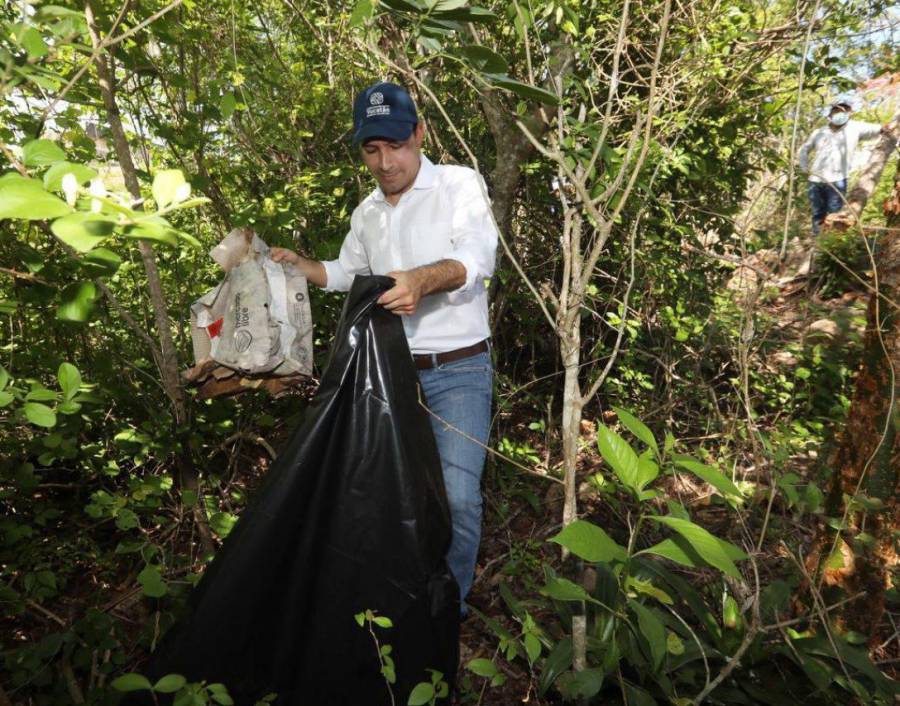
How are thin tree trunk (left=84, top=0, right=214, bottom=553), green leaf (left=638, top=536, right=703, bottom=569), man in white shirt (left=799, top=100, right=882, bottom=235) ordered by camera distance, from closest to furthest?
green leaf (left=638, top=536, right=703, bottom=569), thin tree trunk (left=84, top=0, right=214, bottom=553), man in white shirt (left=799, top=100, right=882, bottom=235)

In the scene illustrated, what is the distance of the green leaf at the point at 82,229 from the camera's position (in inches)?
23.4

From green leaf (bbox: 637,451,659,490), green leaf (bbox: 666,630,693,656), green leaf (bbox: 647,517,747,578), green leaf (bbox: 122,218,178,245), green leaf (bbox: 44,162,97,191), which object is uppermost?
green leaf (bbox: 44,162,97,191)

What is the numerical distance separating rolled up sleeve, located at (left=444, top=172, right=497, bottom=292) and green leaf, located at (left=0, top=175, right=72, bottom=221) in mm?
1222

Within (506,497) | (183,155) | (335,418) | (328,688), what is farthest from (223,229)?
(328,688)

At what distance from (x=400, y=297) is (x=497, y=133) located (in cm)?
154

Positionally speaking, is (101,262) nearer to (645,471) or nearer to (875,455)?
(645,471)

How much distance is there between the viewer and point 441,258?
1.97 meters

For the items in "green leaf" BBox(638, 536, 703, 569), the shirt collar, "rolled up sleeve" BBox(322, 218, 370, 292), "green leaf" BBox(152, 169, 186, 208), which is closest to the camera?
"green leaf" BBox(152, 169, 186, 208)

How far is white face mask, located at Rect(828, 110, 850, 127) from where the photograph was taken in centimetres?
460

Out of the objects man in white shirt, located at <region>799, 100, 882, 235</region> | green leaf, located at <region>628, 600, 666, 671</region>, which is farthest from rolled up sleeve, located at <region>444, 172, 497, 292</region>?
man in white shirt, located at <region>799, 100, 882, 235</region>

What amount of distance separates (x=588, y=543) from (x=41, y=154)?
1.22 meters

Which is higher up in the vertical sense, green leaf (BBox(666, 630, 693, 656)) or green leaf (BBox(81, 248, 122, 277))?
green leaf (BBox(81, 248, 122, 277))

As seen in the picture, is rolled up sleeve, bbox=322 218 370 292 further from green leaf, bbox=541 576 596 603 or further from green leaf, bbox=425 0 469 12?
green leaf, bbox=541 576 596 603

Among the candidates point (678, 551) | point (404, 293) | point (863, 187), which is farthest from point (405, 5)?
point (863, 187)
